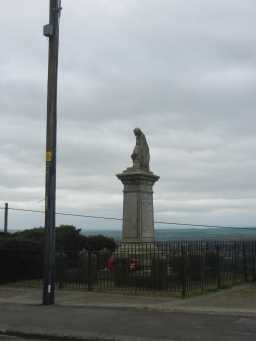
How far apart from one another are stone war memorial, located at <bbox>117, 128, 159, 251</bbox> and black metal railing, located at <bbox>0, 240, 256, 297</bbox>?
0.39 meters

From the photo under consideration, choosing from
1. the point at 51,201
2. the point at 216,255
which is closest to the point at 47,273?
the point at 51,201

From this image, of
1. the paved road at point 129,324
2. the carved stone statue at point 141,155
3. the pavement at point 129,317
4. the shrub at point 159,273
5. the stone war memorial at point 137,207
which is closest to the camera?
the paved road at point 129,324

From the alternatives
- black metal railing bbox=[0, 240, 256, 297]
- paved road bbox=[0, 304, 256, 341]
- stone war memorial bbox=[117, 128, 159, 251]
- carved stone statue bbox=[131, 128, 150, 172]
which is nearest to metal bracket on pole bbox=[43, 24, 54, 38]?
black metal railing bbox=[0, 240, 256, 297]

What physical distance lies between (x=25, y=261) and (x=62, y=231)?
25.0ft

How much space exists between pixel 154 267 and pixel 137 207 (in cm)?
308

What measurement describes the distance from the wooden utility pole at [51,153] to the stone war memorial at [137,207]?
5.41 metres

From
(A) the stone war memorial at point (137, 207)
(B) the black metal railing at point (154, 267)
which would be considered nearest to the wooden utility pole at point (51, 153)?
(B) the black metal railing at point (154, 267)

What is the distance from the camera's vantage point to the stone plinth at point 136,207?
19.5m

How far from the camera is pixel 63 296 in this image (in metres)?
15.6

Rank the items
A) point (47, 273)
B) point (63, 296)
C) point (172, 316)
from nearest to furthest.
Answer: point (172, 316) < point (47, 273) < point (63, 296)

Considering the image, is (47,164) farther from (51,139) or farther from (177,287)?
(177,287)

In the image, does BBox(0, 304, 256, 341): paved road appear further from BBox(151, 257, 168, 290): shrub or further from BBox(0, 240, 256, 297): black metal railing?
BBox(151, 257, 168, 290): shrub

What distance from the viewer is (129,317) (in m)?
11.8

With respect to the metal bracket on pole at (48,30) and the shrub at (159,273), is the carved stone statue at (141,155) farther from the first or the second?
the metal bracket on pole at (48,30)
